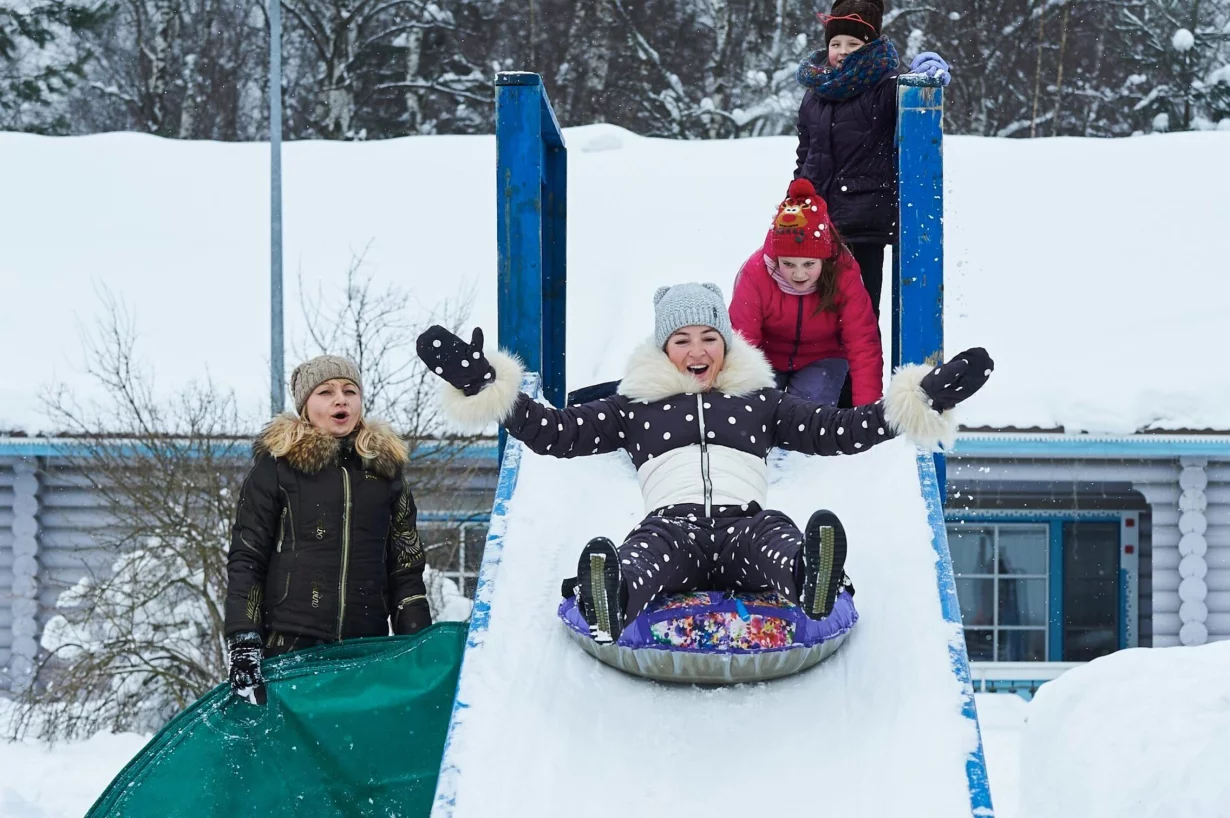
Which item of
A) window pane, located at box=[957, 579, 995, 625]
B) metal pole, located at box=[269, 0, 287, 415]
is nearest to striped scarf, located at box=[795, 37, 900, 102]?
metal pole, located at box=[269, 0, 287, 415]

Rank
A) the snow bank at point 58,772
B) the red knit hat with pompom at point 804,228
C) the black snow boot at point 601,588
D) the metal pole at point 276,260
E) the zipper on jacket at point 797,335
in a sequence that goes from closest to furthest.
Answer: the black snow boot at point 601,588 < the red knit hat with pompom at point 804,228 < the zipper on jacket at point 797,335 < the snow bank at point 58,772 < the metal pole at point 276,260

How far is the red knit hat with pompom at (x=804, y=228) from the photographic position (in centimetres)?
418

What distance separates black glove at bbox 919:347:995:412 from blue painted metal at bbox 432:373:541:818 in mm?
1122

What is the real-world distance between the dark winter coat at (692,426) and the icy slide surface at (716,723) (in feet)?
0.97

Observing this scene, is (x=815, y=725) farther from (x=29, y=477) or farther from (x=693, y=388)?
(x=29, y=477)

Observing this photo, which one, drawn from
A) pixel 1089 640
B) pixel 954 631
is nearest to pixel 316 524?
pixel 954 631

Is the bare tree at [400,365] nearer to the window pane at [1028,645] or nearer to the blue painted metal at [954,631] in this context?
the window pane at [1028,645]

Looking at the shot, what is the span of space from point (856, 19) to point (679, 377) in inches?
64.8

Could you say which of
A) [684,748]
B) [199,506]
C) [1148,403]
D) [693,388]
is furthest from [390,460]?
[1148,403]

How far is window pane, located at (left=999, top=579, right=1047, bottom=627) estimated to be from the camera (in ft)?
37.3

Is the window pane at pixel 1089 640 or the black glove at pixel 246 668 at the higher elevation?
the black glove at pixel 246 668

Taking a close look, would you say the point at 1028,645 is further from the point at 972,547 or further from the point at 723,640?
the point at 723,640

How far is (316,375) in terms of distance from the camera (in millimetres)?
3545

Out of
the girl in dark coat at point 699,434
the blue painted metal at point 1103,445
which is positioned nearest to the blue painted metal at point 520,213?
the girl in dark coat at point 699,434
